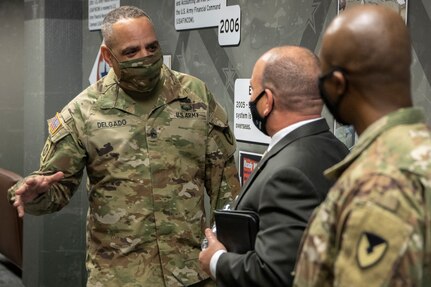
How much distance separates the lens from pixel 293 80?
72.6 inches

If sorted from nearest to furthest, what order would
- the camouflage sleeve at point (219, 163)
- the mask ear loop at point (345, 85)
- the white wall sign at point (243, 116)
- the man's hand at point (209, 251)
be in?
the mask ear loop at point (345, 85)
the man's hand at point (209, 251)
the camouflage sleeve at point (219, 163)
the white wall sign at point (243, 116)

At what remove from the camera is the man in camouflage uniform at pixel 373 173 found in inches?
44.2

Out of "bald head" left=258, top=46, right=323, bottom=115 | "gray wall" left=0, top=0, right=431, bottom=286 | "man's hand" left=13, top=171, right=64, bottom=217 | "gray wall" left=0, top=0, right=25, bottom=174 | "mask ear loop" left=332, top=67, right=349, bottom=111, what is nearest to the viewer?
"mask ear loop" left=332, top=67, right=349, bottom=111

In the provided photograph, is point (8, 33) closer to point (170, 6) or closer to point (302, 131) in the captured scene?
point (170, 6)

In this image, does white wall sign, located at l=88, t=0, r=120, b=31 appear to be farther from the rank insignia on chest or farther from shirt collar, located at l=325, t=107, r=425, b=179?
the rank insignia on chest

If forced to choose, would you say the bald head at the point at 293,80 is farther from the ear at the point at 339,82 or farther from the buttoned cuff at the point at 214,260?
the ear at the point at 339,82

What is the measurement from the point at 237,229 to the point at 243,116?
4.86 ft

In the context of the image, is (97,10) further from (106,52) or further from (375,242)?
(375,242)

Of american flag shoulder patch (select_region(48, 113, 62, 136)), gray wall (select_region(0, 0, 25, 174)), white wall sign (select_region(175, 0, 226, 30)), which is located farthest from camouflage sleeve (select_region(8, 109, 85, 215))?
gray wall (select_region(0, 0, 25, 174))

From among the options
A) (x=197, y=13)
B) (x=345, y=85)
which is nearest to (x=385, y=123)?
(x=345, y=85)

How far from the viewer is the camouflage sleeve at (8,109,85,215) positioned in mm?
2596

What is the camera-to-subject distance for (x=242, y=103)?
11.0ft

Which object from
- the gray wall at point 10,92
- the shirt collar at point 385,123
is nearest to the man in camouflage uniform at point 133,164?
Result: the shirt collar at point 385,123

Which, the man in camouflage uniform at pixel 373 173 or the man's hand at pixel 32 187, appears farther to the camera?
the man's hand at pixel 32 187
